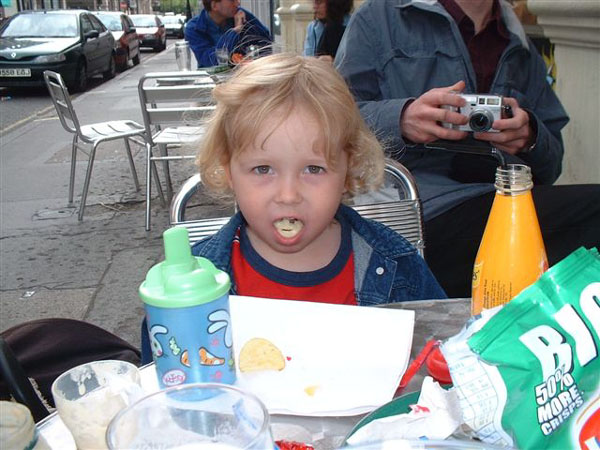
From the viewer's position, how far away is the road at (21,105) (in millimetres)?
10430

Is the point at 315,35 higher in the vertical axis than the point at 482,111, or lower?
lower

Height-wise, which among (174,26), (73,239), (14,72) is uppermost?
(73,239)

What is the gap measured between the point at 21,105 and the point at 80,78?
1.88 m

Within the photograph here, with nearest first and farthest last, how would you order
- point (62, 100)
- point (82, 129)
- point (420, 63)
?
point (420, 63) < point (62, 100) < point (82, 129)

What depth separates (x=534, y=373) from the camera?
758 millimetres

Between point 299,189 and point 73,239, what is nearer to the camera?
point 299,189

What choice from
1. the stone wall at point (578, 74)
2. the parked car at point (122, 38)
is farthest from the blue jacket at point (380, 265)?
the parked car at point (122, 38)

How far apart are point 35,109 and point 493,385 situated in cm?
1196

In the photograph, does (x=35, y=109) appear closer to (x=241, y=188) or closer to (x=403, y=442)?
(x=241, y=188)

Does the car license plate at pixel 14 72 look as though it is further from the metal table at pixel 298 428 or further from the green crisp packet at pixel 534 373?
the green crisp packet at pixel 534 373

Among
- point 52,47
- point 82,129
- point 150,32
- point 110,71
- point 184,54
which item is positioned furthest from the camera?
point 150,32

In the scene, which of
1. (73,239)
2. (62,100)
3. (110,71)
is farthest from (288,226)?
(110,71)

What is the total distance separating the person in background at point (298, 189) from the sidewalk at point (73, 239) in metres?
1.12

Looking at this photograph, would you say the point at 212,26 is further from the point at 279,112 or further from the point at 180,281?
the point at 180,281
